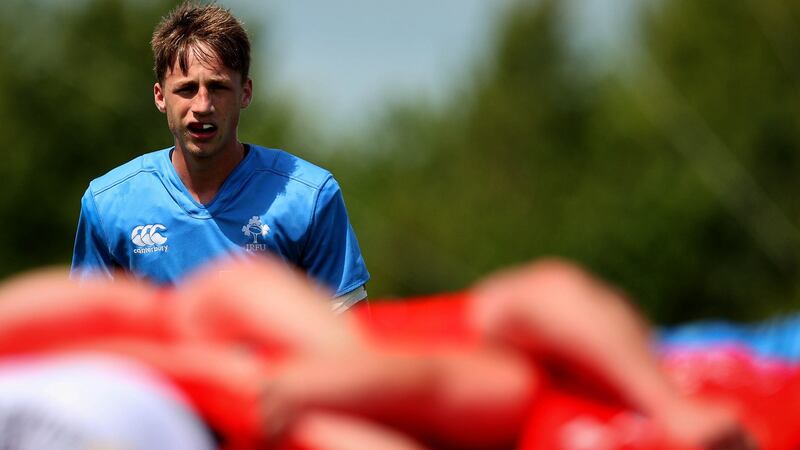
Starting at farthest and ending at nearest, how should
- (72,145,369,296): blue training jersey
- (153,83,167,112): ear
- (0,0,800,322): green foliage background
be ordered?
1. (0,0,800,322): green foliage background
2. (153,83,167,112): ear
3. (72,145,369,296): blue training jersey

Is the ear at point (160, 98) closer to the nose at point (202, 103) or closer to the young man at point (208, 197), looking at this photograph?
the young man at point (208, 197)

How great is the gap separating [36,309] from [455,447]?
0.88 meters

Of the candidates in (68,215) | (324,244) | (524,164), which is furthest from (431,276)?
(324,244)

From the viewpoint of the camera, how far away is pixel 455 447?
10.2ft

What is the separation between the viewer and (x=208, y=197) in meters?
5.08

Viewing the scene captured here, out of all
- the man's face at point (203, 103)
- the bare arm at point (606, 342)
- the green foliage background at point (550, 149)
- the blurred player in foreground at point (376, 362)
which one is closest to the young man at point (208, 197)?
the man's face at point (203, 103)

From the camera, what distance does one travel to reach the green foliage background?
117 ft

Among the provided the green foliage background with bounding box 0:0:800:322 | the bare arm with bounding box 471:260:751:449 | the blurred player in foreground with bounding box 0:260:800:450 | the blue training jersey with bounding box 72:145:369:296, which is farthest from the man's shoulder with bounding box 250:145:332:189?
the green foliage background with bounding box 0:0:800:322

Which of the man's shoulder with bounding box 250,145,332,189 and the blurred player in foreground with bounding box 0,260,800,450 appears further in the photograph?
the man's shoulder with bounding box 250,145,332,189

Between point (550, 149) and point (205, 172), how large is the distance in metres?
39.1

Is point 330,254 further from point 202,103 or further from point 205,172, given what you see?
point 202,103

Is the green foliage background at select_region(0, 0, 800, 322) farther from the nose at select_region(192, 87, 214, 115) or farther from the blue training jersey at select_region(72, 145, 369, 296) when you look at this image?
the nose at select_region(192, 87, 214, 115)

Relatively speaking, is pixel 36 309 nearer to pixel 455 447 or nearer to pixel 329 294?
pixel 455 447

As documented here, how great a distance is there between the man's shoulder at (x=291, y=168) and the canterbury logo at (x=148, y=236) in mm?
377
